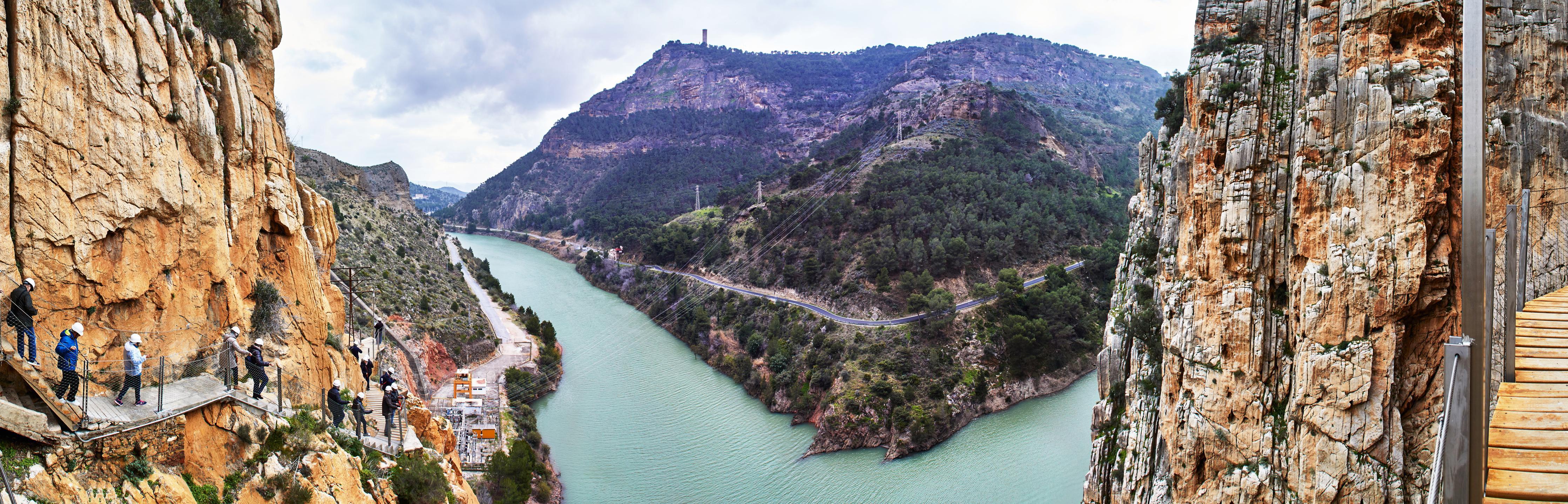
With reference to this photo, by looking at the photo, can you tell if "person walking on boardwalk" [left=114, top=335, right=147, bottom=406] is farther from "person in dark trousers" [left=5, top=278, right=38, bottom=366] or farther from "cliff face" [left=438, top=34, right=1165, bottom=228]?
"cliff face" [left=438, top=34, right=1165, bottom=228]

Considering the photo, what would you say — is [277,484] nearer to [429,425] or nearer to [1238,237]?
[429,425]

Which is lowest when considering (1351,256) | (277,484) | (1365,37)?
(277,484)

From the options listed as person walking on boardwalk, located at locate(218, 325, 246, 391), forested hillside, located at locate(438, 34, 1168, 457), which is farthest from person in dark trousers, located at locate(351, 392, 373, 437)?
forested hillside, located at locate(438, 34, 1168, 457)

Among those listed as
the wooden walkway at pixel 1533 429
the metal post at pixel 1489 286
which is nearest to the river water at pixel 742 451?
the metal post at pixel 1489 286

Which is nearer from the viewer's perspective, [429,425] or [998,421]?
[429,425]

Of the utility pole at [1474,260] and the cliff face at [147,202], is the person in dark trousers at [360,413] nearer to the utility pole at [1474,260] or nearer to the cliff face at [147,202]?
the cliff face at [147,202]

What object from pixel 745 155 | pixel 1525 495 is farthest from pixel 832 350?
pixel 745 155
